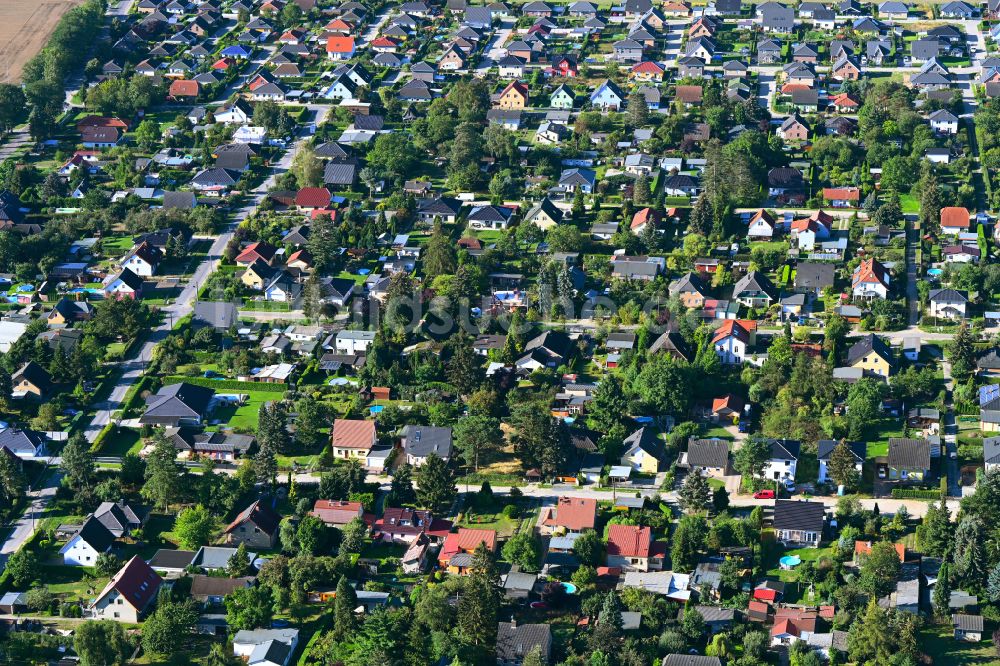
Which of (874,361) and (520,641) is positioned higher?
(520,641)

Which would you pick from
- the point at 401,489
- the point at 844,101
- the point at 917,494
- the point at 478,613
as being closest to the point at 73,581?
the point at 401,489

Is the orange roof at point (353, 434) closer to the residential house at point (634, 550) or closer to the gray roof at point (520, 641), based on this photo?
the residential house at point (634, 550)

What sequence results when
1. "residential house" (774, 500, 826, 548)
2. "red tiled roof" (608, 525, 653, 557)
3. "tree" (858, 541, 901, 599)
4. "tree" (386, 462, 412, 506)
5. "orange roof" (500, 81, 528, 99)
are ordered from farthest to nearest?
1. "orange roof" (500, 81, 528, 99)
2. "tree" (386, 462, 412, 506)
3. "residential house" (774, 500, 826, 548)
4. "red tiled roof" (608, 525, 653, 557)
5. "tree" (858, 541, 901, 599)

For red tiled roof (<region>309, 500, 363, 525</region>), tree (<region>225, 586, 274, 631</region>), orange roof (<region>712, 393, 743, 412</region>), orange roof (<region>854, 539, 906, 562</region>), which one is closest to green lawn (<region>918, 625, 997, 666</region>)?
orange roof (<region>854, 539, 906, 562</region>)

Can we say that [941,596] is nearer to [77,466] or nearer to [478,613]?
[478,613]

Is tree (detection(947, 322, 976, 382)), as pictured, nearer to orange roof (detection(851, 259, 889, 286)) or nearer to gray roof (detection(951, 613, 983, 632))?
orange roof (detection(851, 259, 889, 286))

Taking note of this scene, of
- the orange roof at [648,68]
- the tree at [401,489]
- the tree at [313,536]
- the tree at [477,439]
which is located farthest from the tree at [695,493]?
the orange roof at [648,68]
